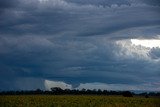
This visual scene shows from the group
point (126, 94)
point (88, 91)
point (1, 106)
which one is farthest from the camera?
point (88, 91)

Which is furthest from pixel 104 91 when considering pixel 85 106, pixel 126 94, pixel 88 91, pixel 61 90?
pixel 85 106

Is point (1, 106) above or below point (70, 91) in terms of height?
below

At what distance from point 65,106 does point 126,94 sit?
224 feet

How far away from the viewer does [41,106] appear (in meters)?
39.5

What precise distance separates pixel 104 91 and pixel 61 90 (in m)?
25.5

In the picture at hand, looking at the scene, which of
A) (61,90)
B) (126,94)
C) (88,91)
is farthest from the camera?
(88,91)

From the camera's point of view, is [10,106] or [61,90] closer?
[10,106]

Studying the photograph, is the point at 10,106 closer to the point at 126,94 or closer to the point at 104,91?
the point at 126,94

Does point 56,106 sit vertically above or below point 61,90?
below

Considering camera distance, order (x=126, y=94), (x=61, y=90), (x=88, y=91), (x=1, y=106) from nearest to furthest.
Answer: (x=1, y=106) → (x=126, y=94) → (x=61, y=90) → (x=88, y=91)

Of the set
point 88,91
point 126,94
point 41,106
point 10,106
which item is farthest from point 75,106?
point 88,91

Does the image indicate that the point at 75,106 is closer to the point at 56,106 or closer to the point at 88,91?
the point at 56,106

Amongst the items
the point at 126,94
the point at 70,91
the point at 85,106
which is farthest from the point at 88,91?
the point at 85,106

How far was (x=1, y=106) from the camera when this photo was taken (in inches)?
1515
